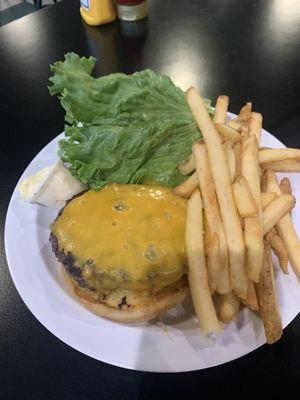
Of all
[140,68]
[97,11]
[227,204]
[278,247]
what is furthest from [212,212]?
[97,11]

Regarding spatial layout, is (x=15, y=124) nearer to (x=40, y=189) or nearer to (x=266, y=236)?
(x=40, y=189)

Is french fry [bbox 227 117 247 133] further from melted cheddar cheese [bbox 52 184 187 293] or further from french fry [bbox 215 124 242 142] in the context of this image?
melted cheddar cheese [bbox 52 184 187 293]

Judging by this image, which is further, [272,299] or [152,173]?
[152,173]

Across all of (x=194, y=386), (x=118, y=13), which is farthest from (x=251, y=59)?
(x=194, y=386)

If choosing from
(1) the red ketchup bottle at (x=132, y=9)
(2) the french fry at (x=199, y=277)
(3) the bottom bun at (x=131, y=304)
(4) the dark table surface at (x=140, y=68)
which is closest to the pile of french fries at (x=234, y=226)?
(2) the french fry at (x=199, y=277)

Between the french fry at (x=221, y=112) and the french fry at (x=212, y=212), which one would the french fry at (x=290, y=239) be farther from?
the french fry at (x=221, y=112)

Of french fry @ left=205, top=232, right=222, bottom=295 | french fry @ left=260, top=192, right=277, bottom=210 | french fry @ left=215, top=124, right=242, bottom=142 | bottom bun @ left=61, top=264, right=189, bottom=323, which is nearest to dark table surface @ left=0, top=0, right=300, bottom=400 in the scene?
bottom bun @ left=61, top=264, right=189, bottom=323
